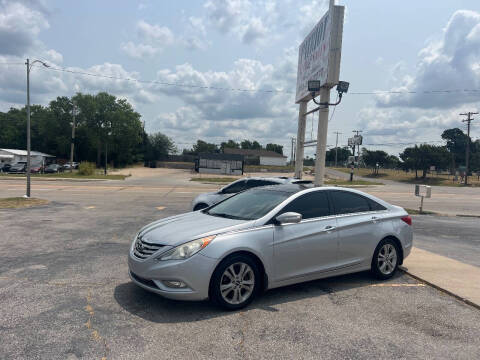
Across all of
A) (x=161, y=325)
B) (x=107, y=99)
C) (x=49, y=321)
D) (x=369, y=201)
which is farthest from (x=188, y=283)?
(x=107, y=99)

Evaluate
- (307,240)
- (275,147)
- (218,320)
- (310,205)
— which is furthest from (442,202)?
(275,147)

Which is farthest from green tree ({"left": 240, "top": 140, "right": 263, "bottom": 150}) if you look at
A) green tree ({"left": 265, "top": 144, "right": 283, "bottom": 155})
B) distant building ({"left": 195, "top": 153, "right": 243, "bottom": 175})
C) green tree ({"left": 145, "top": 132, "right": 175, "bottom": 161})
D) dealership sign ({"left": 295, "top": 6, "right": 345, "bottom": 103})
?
dealership sign ({"left": 295, "top": 6, "right": 345, "bottom": 103})

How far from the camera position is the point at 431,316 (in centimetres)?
448

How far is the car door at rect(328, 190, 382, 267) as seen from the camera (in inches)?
210

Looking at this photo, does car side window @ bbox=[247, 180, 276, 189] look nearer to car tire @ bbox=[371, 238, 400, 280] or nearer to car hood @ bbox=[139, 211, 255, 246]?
car tire @ bbox=[371, 238, 400, 280]

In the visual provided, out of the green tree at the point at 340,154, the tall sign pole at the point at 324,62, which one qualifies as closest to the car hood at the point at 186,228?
the tall sign pole at the point at 324,62

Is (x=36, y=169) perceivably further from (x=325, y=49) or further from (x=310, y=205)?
(x=310, y=205)

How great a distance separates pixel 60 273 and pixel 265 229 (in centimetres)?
337

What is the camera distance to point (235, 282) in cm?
439

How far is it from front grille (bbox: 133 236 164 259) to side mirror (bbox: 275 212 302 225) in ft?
4.94

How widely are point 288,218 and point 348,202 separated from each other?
1.48m

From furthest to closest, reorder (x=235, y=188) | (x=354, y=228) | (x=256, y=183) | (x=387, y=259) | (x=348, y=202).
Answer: (x=235, y=188)
(x=256, y=183)
(x=387, y=259)
(x=348, y=202)
(x=354, y=228)

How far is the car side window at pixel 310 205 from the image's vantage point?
5133 mm

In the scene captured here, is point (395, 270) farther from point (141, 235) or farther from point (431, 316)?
point (141, 235)
